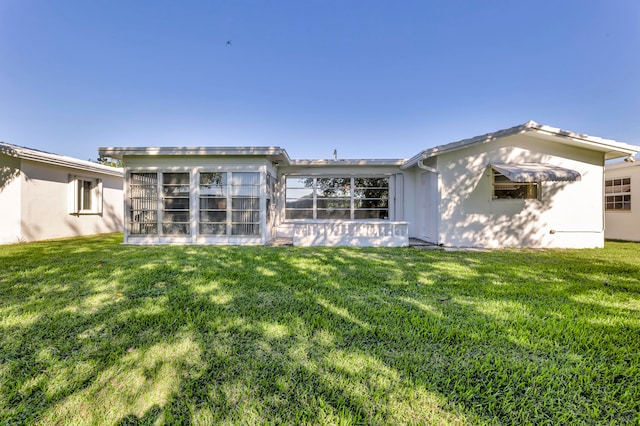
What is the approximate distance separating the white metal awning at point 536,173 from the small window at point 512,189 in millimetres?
596

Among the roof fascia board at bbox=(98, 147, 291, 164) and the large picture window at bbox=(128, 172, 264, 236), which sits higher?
the roof fascia board at bbox=(98, 147, 291, 164)

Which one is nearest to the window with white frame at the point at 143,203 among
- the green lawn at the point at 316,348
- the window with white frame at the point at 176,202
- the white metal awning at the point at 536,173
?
the window with white frame at the point at 176,202

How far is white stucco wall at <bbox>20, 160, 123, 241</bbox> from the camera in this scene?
31.8 feet

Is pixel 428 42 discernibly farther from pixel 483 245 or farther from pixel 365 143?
pixel 483 245

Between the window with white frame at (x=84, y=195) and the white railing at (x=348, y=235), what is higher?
the window with white frame at (x=84, y=195)

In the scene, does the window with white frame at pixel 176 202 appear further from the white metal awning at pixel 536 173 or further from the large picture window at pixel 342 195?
the white metal awning at pixel 536 173

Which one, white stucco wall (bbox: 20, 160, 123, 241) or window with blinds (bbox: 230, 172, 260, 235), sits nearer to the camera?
window with blinds (bbox: 230, 172, 260, 235)

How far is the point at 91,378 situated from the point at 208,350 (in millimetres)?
845

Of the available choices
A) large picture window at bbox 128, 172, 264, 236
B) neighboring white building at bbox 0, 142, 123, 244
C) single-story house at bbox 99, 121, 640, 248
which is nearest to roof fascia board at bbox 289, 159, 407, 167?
single-story house at bbox 99, 121, 640, 248

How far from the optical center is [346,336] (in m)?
2.79

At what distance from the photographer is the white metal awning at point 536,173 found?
Answer: 7679mm

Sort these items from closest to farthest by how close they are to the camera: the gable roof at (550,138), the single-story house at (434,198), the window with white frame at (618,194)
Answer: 1. the gable roof at (550,138)
2. the single-story house at (434,198)
3. the window with white frame at (618,194)

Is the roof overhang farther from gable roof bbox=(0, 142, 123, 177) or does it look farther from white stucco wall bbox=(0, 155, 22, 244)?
white stucco wall bbox=(0, 155, 22, 244)

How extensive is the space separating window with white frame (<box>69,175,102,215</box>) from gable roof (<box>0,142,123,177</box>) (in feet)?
1.84
